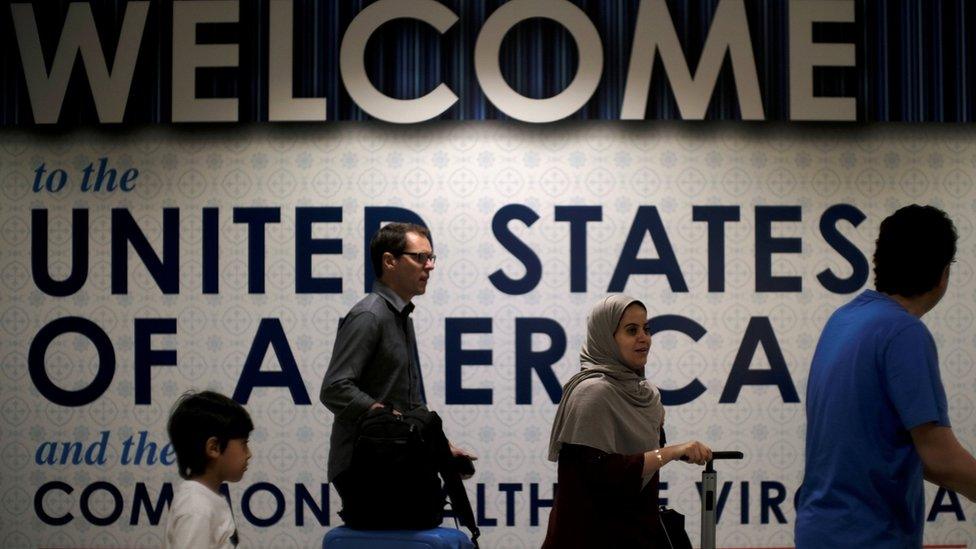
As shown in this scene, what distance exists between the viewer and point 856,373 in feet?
7.14

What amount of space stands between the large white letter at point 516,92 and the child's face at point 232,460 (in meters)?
2.83

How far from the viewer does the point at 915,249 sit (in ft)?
7.19

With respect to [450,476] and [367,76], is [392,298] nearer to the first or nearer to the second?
[450,476]

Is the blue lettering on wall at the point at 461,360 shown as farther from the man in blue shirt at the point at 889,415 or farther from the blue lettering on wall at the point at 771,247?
the man in blue shirt at the point at 889,415

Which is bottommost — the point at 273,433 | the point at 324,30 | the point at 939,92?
the point at 273,433

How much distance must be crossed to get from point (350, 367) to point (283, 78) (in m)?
2.06

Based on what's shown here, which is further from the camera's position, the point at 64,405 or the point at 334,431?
the point at 64,405

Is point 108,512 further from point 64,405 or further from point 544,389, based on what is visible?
point 544,389

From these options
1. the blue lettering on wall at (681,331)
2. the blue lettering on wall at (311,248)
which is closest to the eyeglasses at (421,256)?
the blue lettering on wall at (311,248)

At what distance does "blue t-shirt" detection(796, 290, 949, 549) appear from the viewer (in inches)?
83.0

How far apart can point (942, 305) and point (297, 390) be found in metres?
3.37

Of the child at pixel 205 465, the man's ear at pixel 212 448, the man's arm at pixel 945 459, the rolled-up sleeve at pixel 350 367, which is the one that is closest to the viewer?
the man's arm at pixel 945 459

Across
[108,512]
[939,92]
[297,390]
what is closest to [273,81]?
[297,390]

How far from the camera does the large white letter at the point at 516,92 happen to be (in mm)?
5066
